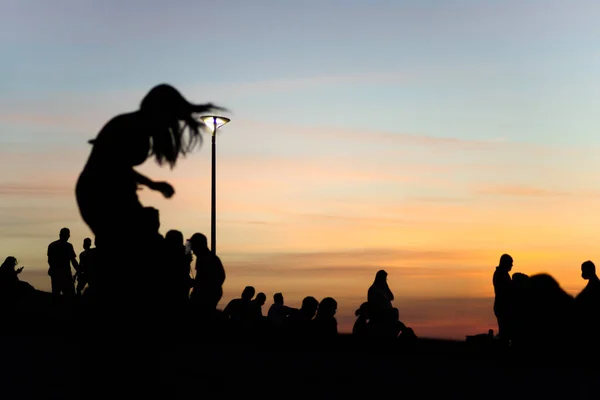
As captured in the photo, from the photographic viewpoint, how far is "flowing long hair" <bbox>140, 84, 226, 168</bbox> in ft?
16.0

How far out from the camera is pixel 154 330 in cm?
482

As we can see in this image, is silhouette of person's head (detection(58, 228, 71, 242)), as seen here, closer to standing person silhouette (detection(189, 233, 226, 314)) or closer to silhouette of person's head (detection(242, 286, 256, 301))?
silhouette of person's head (detection(242, 286, 256, 301))

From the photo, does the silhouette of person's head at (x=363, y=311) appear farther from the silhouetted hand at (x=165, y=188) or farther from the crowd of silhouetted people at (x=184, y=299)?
the silhouetted hand at (x=165, y=188)

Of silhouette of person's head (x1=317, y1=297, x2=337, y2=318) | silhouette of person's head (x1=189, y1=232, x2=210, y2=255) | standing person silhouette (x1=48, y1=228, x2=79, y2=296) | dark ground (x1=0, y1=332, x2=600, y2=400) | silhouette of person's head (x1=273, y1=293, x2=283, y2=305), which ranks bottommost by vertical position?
dark ground (x1=0, y1=332, x2=600, y2=400)

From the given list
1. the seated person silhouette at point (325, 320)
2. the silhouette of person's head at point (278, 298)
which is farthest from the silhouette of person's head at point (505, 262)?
the silhouette of person's head at point (278, 298)

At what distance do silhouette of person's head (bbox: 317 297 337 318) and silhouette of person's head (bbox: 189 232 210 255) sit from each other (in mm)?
2326

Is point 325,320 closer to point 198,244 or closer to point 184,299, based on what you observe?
point 198,244

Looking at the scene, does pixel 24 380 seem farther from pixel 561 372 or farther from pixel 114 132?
pixel 561 372

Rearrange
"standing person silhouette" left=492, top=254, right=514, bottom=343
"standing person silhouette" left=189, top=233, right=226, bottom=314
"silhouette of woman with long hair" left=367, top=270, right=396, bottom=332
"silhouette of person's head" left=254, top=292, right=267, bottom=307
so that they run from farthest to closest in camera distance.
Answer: "silhouette of person's head" left=254, top=292, right=267, bottom=307, "silhouette of woman with long hair" left=367, top=270, right=396, bottom=332, "standing person silhouette" left=492, top=254, right=514, bottom=343, "standing person silhouette" left=189, top=233, right=226, bottom=314

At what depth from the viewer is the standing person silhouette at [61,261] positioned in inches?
753

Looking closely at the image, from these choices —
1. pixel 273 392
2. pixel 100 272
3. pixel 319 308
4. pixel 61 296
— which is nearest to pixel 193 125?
pixel 100 272

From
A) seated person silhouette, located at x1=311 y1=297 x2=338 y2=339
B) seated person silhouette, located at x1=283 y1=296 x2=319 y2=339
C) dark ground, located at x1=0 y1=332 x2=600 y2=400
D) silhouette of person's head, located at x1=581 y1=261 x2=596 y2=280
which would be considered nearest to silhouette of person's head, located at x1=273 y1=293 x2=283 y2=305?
dark ground, located at x1=0 y1=332 x2=600 y2=400

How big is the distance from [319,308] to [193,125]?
984 centimetres

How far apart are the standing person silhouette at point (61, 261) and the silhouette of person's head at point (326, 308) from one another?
691 centimetres
